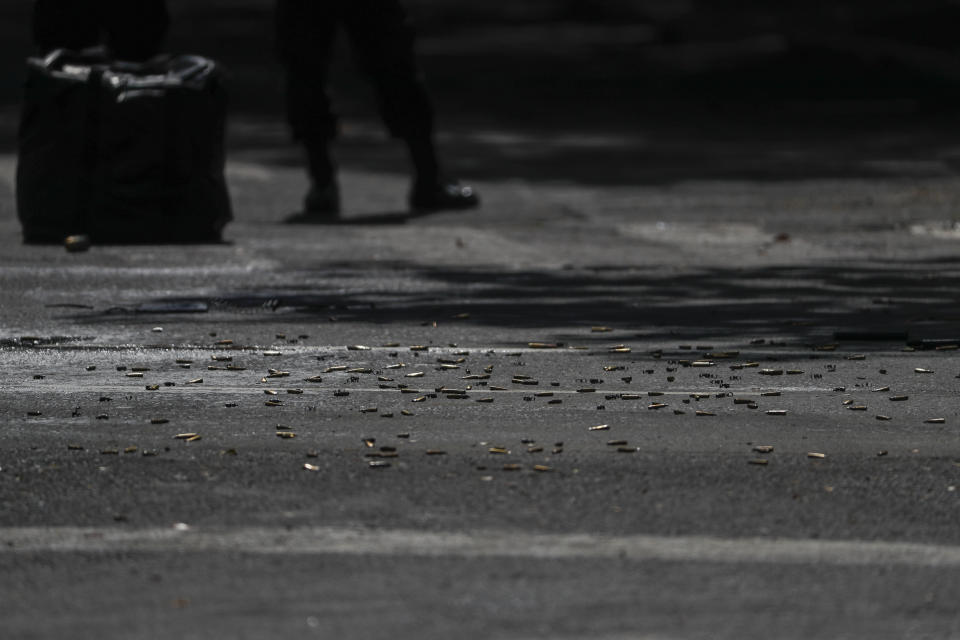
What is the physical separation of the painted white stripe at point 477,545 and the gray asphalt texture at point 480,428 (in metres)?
0.02

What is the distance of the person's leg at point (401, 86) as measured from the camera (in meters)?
14.9

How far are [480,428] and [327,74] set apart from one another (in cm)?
898

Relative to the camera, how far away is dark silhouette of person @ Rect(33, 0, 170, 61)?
1368cm

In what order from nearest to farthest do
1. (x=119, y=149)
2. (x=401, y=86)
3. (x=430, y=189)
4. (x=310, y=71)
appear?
(x=119, y=149) → (x=310, y=71) → (x=401, y=86) → (x=430, y=189)

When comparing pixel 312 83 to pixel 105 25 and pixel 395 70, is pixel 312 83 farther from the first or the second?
pixel 105 25

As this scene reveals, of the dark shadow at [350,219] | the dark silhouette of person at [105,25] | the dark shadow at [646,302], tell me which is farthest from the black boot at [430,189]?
the dark shadow at [646,302]

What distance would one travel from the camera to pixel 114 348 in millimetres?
8414

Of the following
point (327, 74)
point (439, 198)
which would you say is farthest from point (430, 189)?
point (327, 74)

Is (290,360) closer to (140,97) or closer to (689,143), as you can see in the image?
(140,97)

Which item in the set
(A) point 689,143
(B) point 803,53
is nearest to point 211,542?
(A) point 689,143

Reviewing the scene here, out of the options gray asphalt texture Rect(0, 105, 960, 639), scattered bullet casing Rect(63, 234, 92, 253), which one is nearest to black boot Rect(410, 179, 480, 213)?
gray asphalt texture Rect(0, 105, 960, 639)

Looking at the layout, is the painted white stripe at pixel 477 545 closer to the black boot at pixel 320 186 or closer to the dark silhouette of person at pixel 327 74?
the dark silhouette of person at pixel 327 74

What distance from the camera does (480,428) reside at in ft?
21.5

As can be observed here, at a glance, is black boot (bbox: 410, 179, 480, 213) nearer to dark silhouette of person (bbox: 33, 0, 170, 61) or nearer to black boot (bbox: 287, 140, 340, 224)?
black boot (bbox: 287, 140, 340, 224)
